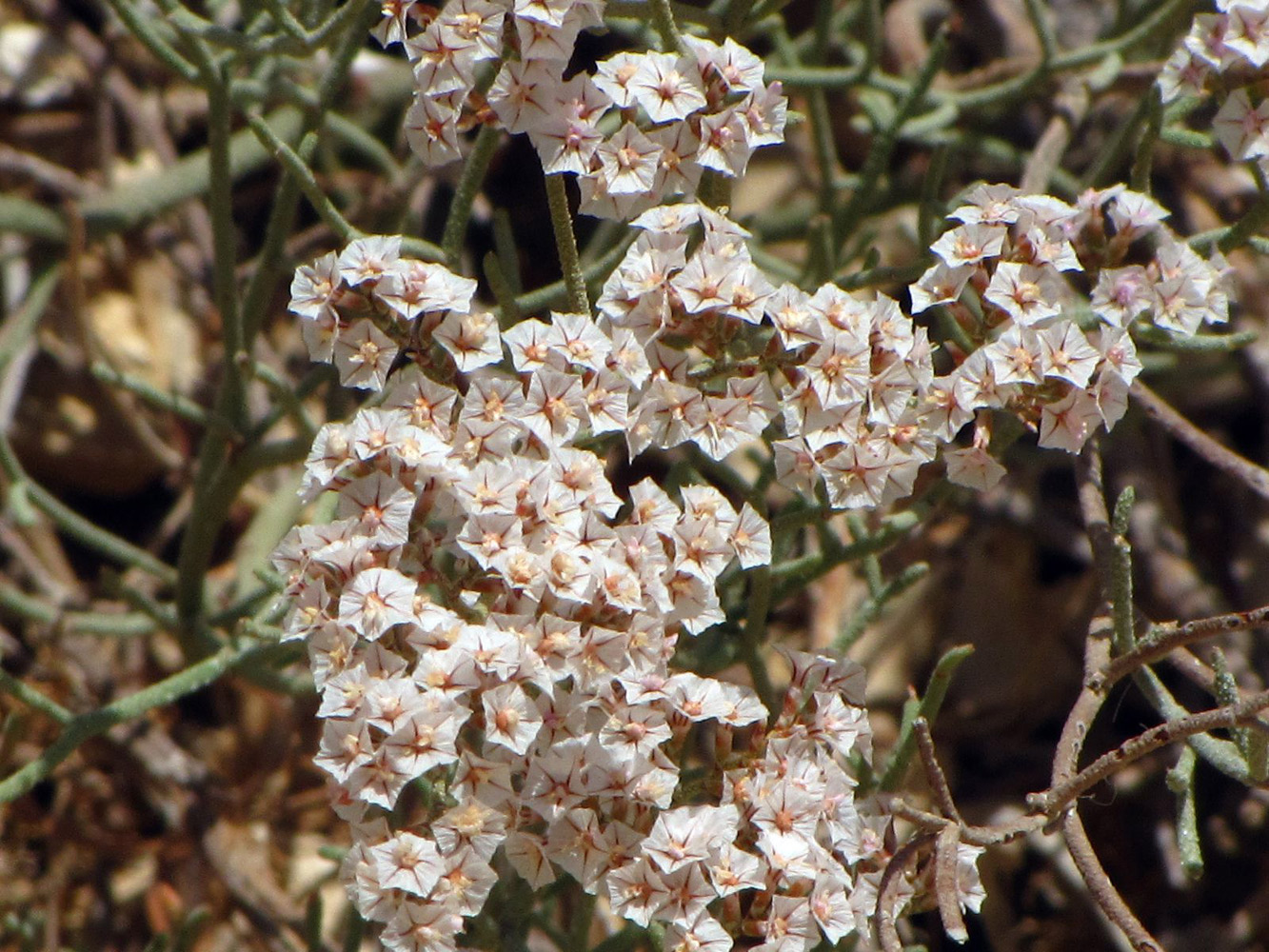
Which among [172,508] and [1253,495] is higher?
[1253,495]

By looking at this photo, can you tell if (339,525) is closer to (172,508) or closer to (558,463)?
(558,463)

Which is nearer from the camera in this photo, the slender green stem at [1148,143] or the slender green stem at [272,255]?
the slender green stem at [1148,143]

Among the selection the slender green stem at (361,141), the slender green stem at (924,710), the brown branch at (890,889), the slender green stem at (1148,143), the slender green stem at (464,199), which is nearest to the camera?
the brown branch at (890,889)

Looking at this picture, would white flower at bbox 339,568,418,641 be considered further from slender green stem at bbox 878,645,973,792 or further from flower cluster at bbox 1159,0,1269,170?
flower cluster at bbox 1159,0,1269,170

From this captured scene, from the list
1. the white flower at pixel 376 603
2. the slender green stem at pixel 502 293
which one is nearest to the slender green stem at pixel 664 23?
the slender green stem at pixel 502 293

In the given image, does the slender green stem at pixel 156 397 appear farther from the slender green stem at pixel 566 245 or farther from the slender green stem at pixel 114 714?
the slender green stem at pixel 566 245

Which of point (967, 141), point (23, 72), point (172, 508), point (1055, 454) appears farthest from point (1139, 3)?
point (23, 72)

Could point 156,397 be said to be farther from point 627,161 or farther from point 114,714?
point 627,161
